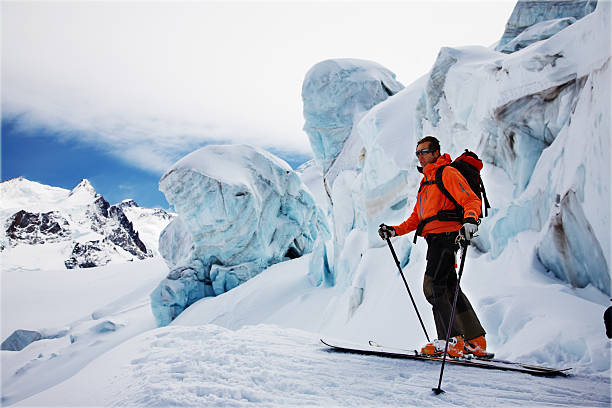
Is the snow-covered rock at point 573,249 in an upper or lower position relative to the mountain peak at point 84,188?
lower

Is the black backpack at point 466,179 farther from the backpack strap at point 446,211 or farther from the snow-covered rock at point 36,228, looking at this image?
the snow-covered rock at point 36,228

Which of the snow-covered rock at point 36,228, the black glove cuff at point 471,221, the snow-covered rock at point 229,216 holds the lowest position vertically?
the black glove cuff at point 471,221

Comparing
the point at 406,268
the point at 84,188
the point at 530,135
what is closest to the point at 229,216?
the point at 406,268

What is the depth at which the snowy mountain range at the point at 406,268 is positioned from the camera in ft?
6.87

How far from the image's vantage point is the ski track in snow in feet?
5.89

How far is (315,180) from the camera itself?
51344mm

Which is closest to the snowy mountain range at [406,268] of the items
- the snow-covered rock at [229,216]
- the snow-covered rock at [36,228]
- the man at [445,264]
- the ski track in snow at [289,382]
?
the ski track in snow at [289,382]

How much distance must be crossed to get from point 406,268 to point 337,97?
10310mm

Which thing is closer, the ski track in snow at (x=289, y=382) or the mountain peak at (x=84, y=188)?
the ski track in snow at (x=289, y=382)

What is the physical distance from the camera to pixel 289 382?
6.80 ft

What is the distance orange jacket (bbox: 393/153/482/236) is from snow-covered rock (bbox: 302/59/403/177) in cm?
1270

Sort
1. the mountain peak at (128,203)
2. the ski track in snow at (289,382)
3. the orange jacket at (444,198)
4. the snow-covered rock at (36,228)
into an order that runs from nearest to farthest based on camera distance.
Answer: the ski track in snow at (289,382) < the orange jacket at (444,198) < the snow-covered rock at (36,228) < the mountain peak at (128,203)

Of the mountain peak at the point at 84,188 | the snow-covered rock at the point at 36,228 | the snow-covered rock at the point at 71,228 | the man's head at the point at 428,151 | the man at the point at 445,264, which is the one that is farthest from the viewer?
the mountain peak at the point at 84,188

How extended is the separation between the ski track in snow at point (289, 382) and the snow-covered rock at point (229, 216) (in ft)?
46.5
